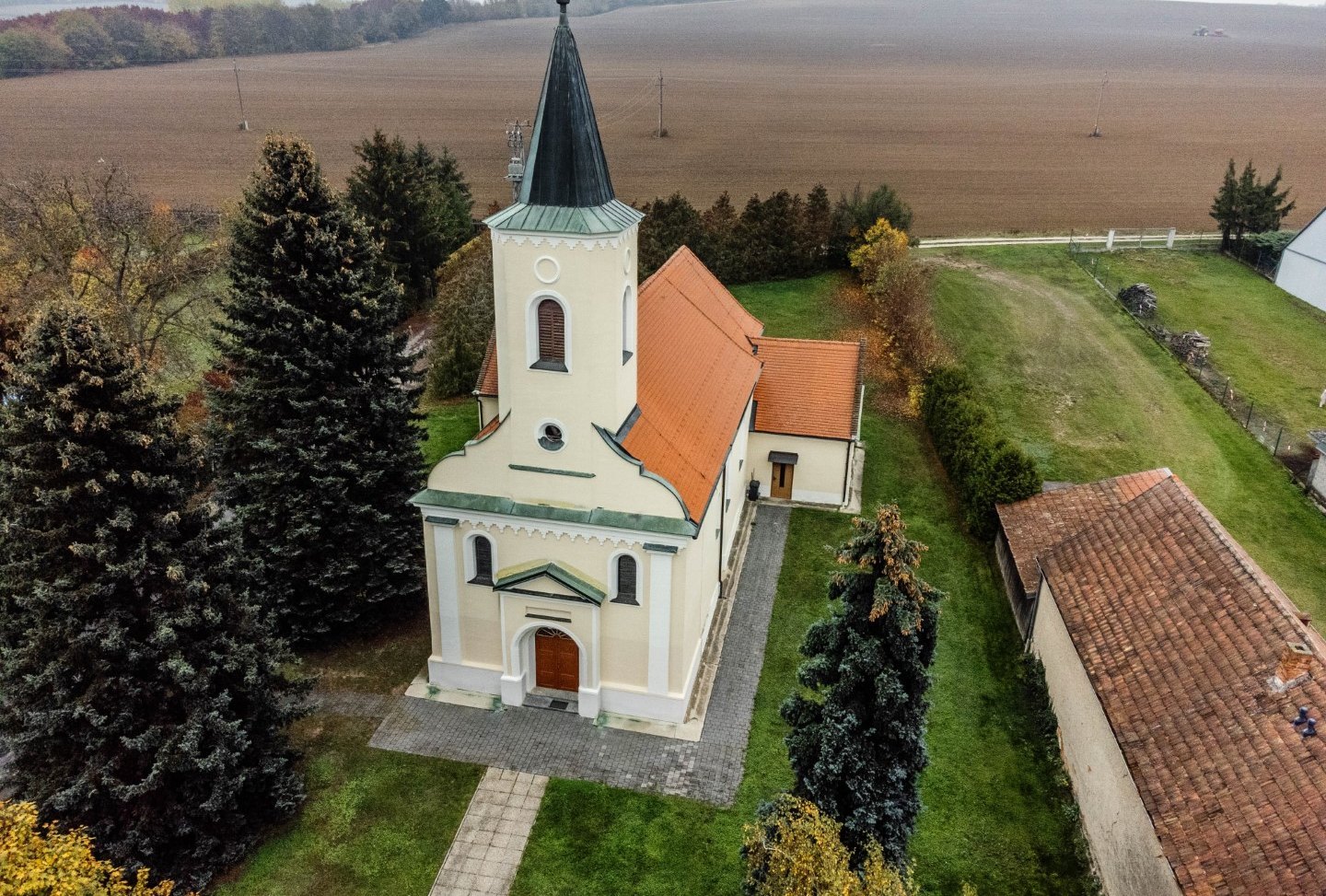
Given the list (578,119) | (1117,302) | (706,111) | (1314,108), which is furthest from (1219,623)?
(1314,108)

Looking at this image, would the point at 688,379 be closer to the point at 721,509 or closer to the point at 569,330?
the point at 721,509

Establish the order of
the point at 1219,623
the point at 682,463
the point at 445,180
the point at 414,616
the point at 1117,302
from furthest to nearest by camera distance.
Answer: the point at 445,180
the point at 1117,302
the point at 414,616
the point at 682,463
the point at 1219,623

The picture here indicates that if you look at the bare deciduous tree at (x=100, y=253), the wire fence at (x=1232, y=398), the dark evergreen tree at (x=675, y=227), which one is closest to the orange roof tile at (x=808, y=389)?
the wire fence at (x=1232, y=398)

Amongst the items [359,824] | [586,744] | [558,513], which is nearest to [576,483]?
[558,513]

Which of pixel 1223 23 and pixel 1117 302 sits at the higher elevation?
pixel 1223 23

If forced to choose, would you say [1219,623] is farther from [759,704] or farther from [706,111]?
[706,111]

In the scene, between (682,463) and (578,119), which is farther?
(682,463)

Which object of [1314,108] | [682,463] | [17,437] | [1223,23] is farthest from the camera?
[1223,23]
